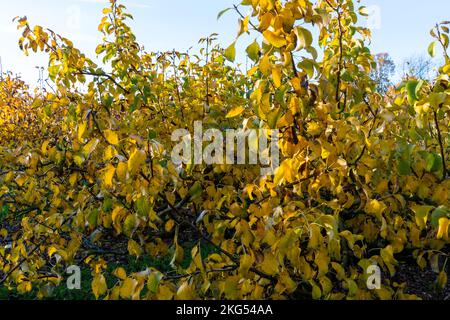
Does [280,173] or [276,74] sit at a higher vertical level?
[276,74]

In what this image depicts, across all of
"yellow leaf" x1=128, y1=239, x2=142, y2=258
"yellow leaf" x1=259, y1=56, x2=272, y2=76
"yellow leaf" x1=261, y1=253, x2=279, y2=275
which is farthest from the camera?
"yellow leaf" x1=128, y1=239, x2=142, y2=258

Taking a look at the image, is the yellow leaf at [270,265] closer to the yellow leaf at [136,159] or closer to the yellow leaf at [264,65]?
the yellow leaf at [136,159]

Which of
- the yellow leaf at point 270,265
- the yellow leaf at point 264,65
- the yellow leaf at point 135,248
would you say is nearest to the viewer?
the yellow leaf at point 264,65

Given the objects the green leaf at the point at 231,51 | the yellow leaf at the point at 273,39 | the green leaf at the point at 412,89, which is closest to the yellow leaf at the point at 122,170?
the green leaf at the point at 231,51

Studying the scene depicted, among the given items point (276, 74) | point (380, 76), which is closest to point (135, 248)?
point (276, 74)

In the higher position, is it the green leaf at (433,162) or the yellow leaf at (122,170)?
the green leaf at (433,162)

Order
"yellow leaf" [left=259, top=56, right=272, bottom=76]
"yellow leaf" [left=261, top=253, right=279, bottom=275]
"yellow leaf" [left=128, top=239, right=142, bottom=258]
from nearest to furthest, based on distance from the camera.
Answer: "yellow leaf" [left=259, top=56, right=272, bottom=76] → "yellow leaf" [left=261, top=253, right=279, bottom=275] → "yellow leaf" [left=128, top=239, right=142, bottom=258]

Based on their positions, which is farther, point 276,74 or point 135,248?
point 135,248

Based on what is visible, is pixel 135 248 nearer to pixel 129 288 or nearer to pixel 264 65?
pixel 129 288

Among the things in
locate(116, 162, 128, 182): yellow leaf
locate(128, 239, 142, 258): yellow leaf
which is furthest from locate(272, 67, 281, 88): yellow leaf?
locate(128, 239, 142, 258): yellow leaf

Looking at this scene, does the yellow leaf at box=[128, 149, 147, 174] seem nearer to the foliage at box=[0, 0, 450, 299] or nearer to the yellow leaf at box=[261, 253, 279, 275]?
the foliage at box=[0, 0, 450, 299]

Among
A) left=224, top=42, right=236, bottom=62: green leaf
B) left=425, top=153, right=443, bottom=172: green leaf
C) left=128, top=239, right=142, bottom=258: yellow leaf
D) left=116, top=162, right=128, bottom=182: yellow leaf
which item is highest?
left=224, top=42, right=236, bottom=62: green leaf

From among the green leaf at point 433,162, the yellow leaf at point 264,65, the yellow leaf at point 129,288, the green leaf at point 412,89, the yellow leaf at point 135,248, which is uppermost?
the yellow leaf at point 264,65
